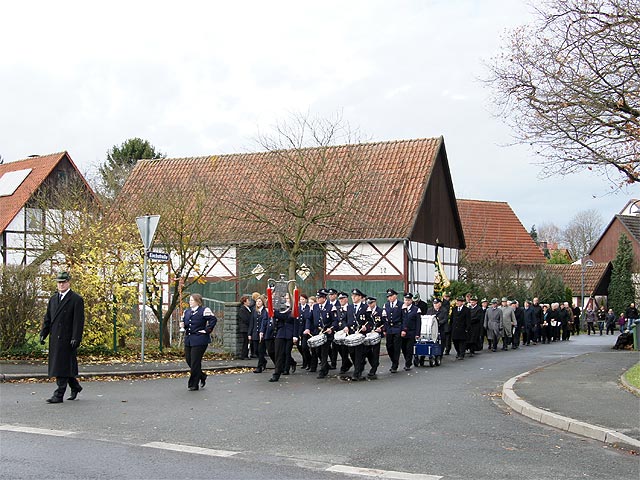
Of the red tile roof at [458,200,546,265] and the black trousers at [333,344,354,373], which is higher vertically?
the red tile roof at [458,200,546,265]

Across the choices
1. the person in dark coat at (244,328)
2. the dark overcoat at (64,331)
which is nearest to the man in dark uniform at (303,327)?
the person in dark coat at (244,328)

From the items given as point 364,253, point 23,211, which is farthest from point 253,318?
point 23,211

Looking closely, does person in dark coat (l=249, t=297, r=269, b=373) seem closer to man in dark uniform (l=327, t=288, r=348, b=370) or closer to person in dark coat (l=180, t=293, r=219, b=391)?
man in dark uniform (l=327, t=288, r=348, b=370)

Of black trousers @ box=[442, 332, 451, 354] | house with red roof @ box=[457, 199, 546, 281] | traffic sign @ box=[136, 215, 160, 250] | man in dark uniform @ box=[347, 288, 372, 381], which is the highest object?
house with red roof @ box=[457, 199, 546, 281]

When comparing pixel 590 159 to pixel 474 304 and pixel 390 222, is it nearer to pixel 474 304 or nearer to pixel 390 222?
pixel 474 304

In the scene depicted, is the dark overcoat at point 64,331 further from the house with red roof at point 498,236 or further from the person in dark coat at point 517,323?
the house with red roof at point 498,236

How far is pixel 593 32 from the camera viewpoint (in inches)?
624

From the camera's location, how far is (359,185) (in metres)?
33.6

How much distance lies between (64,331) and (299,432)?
485 centimetres

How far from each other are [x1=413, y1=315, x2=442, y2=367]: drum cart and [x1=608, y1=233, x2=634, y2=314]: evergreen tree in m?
44.8

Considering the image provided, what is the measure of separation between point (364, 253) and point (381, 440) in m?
24.4

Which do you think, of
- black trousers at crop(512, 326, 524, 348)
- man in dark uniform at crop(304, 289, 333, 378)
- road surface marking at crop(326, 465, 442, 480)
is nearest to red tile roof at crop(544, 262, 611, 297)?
black trousers at crop(512, 326, 524, 348)

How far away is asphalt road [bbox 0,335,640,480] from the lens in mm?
8211

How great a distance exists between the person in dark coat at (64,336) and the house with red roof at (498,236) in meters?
36.9
